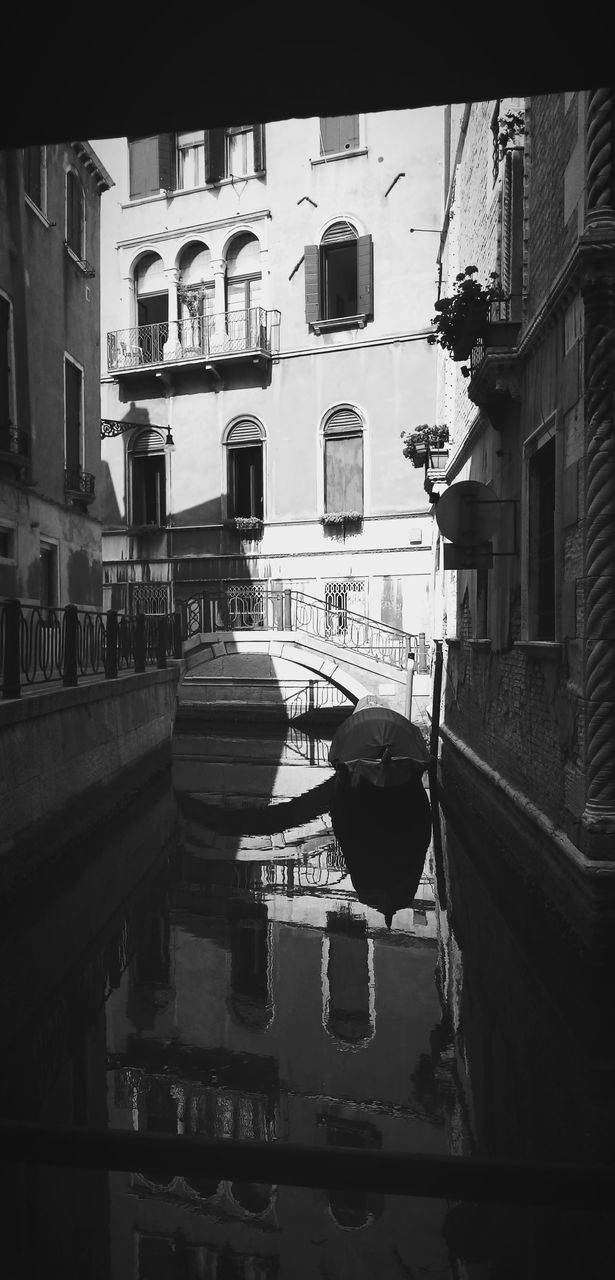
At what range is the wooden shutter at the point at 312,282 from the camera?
1967cm

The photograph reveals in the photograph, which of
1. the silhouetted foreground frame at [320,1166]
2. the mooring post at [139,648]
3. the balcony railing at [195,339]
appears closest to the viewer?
the silhouetted foreground frame at [320,1166]

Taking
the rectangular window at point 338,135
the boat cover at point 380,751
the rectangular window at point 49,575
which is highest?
the rectangular window at point 338,135

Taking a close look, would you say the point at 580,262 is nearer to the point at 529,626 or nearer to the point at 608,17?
the point at 529,626

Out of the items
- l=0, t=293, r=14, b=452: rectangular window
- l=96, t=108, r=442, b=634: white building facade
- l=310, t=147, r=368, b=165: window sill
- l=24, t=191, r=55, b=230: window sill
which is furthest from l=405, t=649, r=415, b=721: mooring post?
l=310, t=147, r=368, b=165: window sill

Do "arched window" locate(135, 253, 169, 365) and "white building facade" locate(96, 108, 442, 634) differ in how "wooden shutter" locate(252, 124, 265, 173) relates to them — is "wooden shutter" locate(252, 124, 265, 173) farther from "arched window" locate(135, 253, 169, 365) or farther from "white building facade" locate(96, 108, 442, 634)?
"arched window" locate(135, 253, 169, 365)

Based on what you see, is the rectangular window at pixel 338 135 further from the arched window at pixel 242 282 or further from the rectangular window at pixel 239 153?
the arched window at pixel 242 282

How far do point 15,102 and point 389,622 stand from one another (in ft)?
55.8

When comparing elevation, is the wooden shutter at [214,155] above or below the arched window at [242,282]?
above

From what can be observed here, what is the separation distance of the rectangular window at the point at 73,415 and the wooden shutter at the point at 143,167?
9741mm

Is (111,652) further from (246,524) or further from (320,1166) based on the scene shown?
(320,1166)

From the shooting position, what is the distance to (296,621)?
1725 cm

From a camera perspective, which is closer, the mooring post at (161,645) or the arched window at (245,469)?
the mooring post at (161,645)

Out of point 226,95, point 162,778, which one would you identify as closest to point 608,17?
point 226,95

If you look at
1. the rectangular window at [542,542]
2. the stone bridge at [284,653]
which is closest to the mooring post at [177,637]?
the stone bridge at [284,653]
